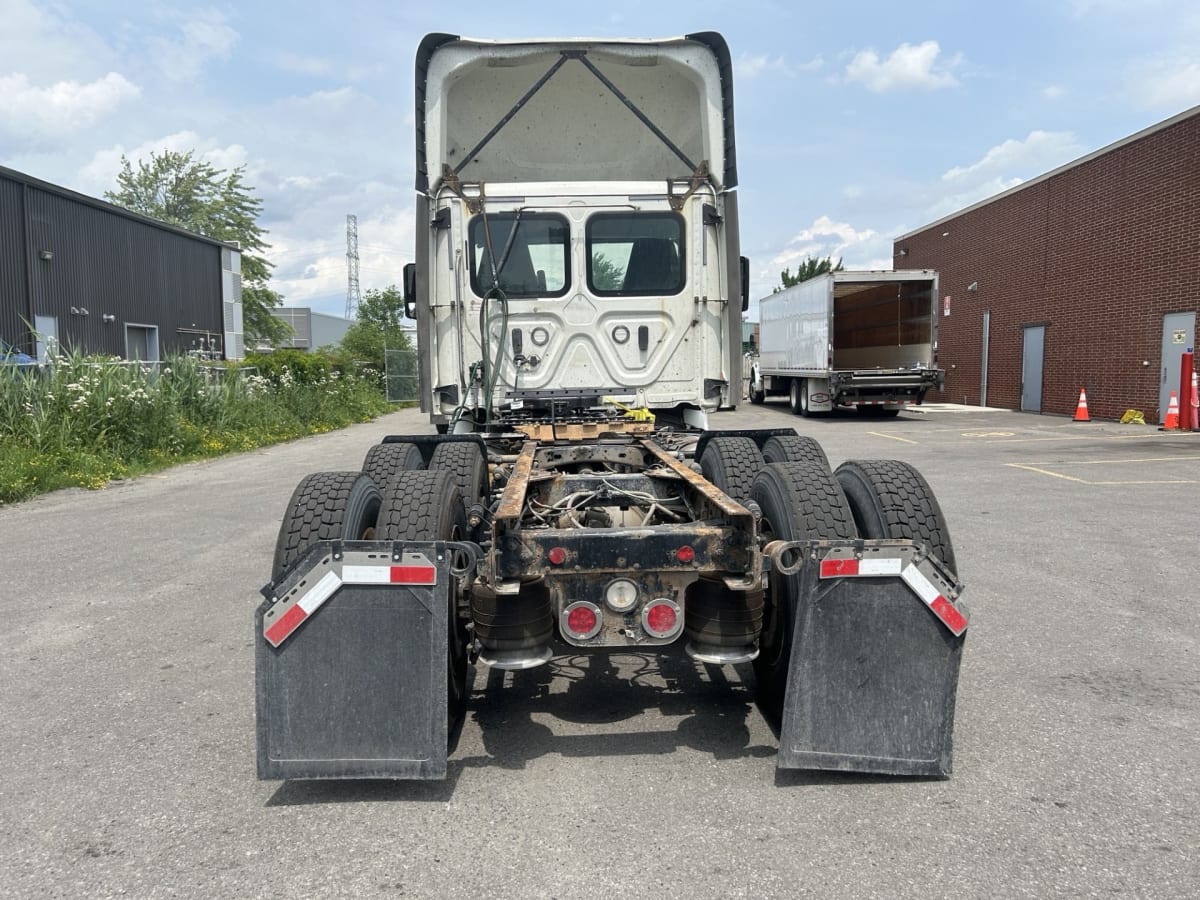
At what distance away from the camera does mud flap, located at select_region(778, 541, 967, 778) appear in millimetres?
3277

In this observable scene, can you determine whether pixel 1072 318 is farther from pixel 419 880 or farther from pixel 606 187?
pixel 419 880

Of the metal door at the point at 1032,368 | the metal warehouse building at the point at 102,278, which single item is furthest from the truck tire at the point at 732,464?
the metal door at the point at 1032,368

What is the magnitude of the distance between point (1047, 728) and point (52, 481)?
1184cm

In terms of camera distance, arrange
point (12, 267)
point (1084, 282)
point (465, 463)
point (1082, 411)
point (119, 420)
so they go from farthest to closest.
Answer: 1. point (12, 267)
2. point (1084, 282)
3. point (1082, 411)
4. point (119, 420)
5. point (465, 463)

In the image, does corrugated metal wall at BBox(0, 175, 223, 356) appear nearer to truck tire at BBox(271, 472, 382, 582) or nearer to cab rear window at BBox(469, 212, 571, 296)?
cab rear window at BBox(469, 212, 571, 296)

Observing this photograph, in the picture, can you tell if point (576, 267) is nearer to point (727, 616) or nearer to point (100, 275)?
point (727, 616)

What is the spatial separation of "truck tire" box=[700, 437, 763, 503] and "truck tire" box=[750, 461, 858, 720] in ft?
3.14

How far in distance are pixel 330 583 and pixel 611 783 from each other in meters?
1.28

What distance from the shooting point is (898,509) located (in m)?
3.91

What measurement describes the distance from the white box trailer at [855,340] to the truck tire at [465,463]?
17.8 m

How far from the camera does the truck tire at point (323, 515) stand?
12.9 feet

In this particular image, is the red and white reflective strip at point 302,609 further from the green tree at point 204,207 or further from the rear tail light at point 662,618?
the green tree at point 204,207

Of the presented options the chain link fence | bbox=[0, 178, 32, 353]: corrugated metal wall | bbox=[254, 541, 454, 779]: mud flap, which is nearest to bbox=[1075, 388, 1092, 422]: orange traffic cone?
bbox=[254, 541, 454, 779]: mud flap

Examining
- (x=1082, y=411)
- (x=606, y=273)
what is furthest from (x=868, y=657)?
(x=1082, y=411)
